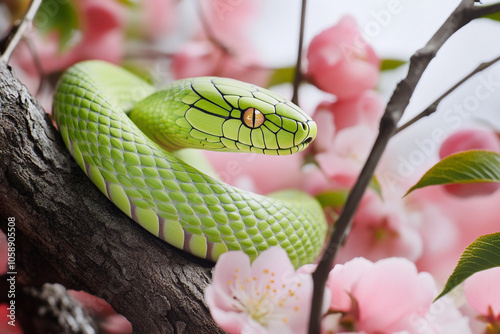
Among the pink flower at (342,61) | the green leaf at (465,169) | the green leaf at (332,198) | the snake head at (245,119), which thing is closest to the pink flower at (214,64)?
the pink flower at (342,61)

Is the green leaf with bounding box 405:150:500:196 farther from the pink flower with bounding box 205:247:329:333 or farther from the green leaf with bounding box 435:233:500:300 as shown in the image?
the pink flower with bounding box 205:247:329:333

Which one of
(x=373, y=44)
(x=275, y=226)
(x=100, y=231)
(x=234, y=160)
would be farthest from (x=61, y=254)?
(x=373, y=44)

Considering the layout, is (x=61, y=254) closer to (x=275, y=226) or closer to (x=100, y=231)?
(x=100, y=231)

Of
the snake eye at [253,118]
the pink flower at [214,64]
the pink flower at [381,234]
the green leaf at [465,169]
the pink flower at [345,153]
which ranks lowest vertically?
the pink flower at [381,234]

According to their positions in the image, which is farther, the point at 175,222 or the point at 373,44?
the point at 373,44

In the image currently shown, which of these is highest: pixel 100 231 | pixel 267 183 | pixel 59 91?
pixel 59 91

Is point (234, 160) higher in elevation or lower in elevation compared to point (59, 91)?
lower

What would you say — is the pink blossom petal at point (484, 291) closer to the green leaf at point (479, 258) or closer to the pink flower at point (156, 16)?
the green leaf at point (479, 258)

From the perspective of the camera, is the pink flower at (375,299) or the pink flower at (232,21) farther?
the pink flower at (232,21)

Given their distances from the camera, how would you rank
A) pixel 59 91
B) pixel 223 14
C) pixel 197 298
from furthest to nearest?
pixel 223 14 → pixel 59 91 → pixel 197 298
